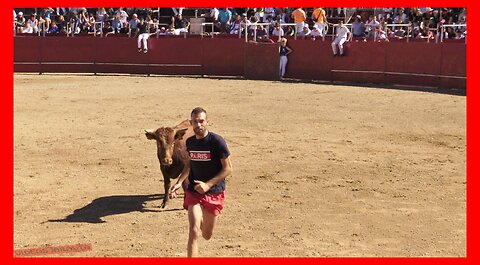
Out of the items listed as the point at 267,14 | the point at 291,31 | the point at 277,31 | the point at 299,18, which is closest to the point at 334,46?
the point at 299,18

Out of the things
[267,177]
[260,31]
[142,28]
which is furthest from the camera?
[142,28]

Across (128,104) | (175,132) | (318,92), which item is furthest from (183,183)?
(318,92)

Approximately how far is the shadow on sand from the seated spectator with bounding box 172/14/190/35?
69.7 ft

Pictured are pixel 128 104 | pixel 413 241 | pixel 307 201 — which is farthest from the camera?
pixel 128 104

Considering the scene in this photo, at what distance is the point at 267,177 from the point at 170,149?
2524mm

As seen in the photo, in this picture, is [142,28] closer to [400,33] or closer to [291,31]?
[291,31]

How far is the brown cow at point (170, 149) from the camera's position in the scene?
902 cm

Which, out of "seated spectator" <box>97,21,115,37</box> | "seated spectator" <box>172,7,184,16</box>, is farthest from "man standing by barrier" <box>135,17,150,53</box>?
"seated spectator" <box>172,7,184,16</box>

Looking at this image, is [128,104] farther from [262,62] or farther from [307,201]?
[307,201]

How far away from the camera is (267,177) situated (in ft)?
36.7

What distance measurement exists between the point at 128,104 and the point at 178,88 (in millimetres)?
4461

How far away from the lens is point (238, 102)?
813 inches

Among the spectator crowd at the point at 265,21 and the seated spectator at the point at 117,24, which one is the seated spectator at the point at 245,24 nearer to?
the spectator crowd at the point at 265,21

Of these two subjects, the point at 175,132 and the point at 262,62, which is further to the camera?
the point at 262,62
